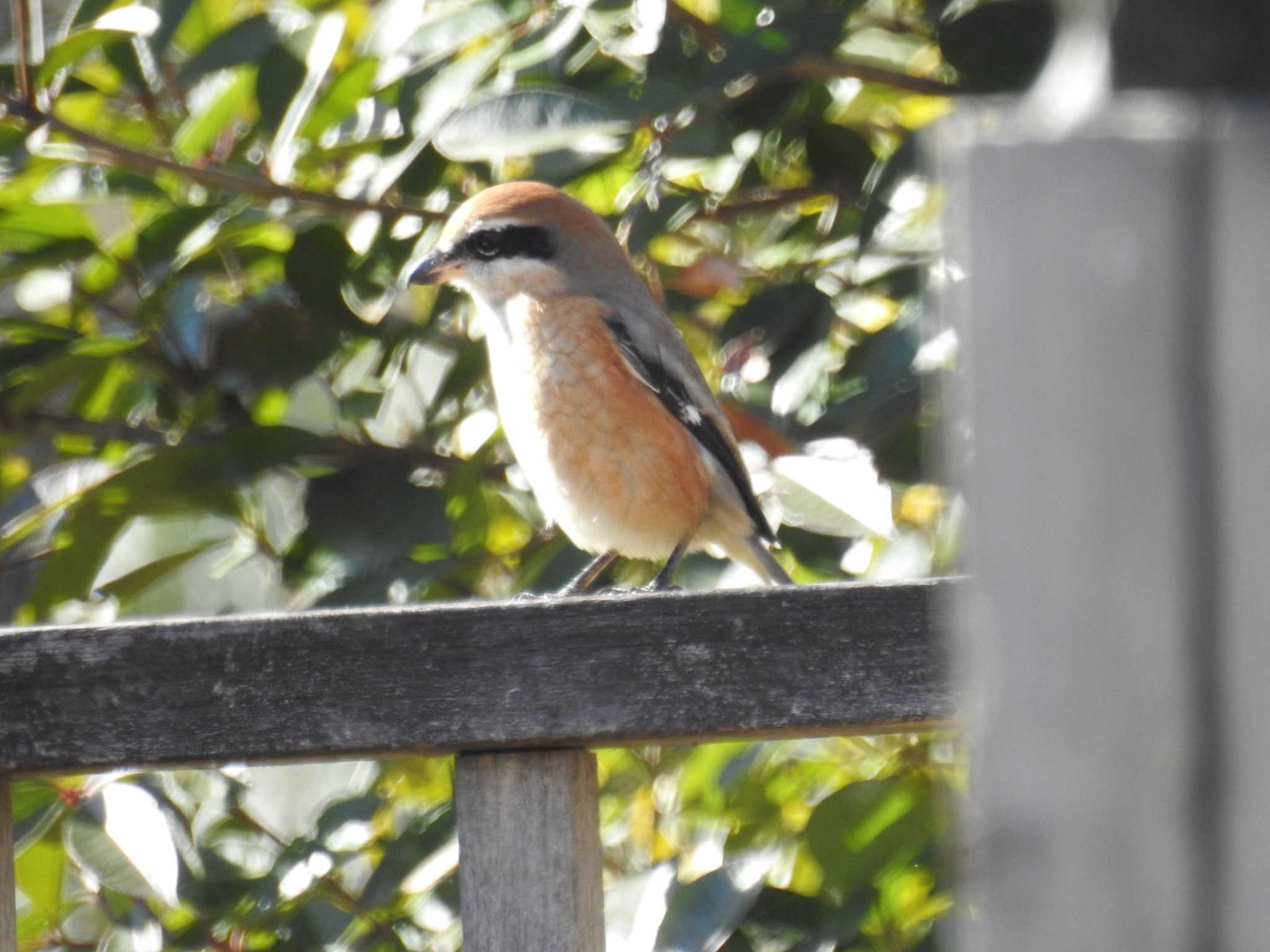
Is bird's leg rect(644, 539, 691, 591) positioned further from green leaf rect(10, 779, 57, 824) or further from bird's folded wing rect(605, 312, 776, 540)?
green leaf rect(10, 779, 57, 824)

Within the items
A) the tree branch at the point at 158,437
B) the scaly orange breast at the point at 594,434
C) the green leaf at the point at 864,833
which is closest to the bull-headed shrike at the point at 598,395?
the scaly orange breast at the point at 594,434

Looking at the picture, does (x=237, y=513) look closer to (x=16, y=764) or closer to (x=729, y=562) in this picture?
(x=729, y=562)

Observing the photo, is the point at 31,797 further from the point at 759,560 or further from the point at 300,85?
the point at 759,560

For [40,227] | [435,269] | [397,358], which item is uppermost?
[40,227]

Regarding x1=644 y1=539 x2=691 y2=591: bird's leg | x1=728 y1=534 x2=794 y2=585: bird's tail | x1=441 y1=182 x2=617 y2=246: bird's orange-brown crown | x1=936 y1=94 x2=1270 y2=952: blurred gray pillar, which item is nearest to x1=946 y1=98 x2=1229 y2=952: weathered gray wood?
x1=936 y1=94 x2=1270 y2=952: blurred gray pillar

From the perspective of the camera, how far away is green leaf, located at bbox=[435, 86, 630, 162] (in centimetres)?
229

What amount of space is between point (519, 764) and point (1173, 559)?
89cm

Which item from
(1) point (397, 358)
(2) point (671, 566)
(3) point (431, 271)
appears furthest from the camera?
(2) point (671, 566)

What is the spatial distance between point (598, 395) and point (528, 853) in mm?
1943

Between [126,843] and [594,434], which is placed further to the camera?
[594,434]

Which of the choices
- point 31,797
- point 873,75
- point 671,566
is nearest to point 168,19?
point 873,75

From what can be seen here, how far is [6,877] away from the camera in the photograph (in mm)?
1521

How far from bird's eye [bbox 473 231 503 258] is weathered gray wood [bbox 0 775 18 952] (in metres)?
1.72

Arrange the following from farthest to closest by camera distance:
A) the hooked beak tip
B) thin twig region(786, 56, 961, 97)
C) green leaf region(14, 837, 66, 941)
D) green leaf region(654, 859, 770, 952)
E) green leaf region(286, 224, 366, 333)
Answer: the hooked beak tip → green leaf region(286, 224, 366, 333) → thin twig region(786, 56, 961, 97) → green leaf region(14, 837, 66, 941) → green leaf region(654, 859, 770, 952)
